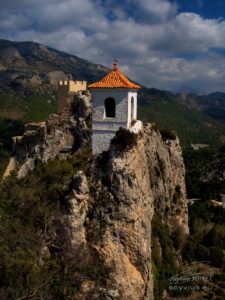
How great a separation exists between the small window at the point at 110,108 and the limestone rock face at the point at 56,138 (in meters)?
5.70

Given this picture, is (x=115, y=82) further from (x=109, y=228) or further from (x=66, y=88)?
(x=66, y=88)

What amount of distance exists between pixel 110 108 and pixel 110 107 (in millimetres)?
78

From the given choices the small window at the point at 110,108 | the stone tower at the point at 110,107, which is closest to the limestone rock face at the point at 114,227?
the stone tower at the point at 110,107

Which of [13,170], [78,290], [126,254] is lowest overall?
[78,290]

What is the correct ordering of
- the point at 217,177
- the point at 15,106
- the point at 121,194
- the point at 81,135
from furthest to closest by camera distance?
the point at 15,106
the point at 217,177
the point at 81,135
the point at 121,194

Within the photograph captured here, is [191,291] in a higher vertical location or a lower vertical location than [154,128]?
lower

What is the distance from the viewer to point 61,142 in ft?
99.8

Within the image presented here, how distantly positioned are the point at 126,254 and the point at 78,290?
3.76 meters

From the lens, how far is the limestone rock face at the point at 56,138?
29.2m

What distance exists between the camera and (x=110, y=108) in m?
24.2

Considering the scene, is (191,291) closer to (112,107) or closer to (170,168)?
(170,168)

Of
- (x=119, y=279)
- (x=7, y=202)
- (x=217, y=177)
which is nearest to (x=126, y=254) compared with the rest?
(x=119, y=279)

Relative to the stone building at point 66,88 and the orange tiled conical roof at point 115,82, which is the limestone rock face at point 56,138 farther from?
the orange tiled conical roof at point 115,82

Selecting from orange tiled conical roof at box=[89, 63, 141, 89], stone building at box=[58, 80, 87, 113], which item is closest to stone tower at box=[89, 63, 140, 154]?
orange tiled conical roof at box=[89, 63, 141, 89]
